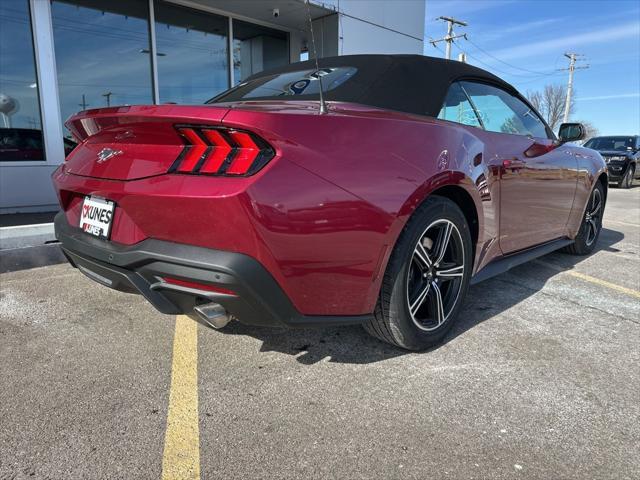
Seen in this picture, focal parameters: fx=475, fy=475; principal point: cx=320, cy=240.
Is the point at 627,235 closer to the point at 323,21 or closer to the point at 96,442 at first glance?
the point at 323,21

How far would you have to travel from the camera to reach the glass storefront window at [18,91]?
21.0ft

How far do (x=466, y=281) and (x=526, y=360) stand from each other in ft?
1.70

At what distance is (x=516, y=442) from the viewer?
6.06 ft

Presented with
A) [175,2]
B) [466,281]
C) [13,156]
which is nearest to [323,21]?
[175,2]

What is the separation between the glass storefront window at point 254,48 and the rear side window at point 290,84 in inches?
250

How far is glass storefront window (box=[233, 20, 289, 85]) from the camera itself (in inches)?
367

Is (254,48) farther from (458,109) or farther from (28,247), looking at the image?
(458,109)

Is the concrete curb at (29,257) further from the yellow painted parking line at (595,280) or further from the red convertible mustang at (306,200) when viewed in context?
the yellow painted parking line at (595,280)

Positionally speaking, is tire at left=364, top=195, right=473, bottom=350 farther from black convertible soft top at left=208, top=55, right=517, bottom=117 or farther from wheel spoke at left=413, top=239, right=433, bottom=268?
black convertible soft top at left=208, top=55, right=517, bottom=117

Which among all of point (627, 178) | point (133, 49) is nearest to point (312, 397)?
point (133, 49)

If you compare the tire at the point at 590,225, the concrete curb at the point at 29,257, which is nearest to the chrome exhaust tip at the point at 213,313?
the concrete curb at the point at 29,257

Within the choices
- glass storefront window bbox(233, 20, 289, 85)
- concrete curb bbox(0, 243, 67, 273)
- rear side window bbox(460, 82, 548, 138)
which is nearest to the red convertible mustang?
rear side window bbox(460, 82, 548, 138)

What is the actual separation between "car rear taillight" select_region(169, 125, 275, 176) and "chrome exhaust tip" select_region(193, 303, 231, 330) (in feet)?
1.77

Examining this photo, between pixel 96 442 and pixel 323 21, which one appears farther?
pixel 323 21
